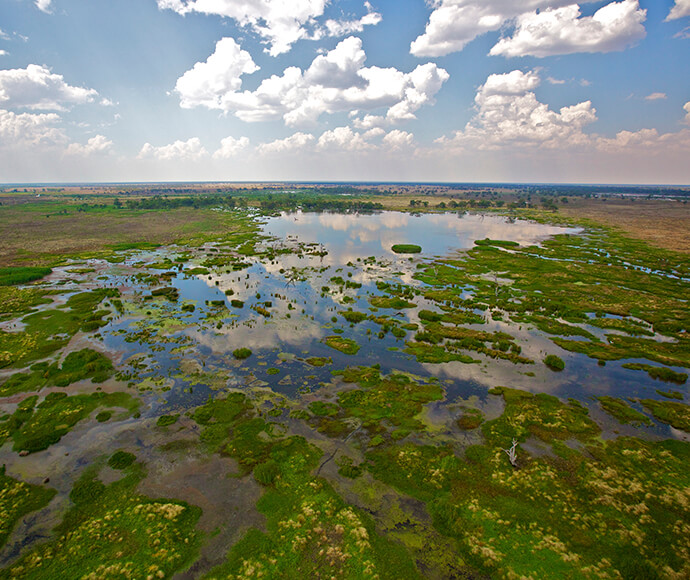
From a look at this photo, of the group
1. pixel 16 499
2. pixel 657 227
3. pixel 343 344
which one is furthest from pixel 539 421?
pixel 657 227

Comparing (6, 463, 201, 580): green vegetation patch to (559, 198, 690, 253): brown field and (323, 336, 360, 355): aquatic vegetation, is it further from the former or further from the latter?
(559, 198, 690, 253): brown field

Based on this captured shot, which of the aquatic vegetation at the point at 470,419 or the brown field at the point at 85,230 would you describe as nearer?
the aquatic vegetation at the point at 470,419

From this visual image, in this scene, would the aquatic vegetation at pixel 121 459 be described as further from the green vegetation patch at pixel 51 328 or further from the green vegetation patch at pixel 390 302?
the green vegetation patch at pixel 390 302

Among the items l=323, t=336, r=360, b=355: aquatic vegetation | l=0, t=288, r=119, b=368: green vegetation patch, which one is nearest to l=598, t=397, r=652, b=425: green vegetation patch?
l=323, t=336, r=360, b=355: aquatic vegetation

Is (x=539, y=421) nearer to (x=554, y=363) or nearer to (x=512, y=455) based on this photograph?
(x=512, y=455)

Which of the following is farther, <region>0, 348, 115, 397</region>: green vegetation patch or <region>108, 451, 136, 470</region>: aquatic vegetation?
<region>0, 348, 115, 397</region>: green vegetation patch

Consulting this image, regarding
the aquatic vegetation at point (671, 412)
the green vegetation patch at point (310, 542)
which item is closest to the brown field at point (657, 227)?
the aquatic vegetation at point (671, 412)
